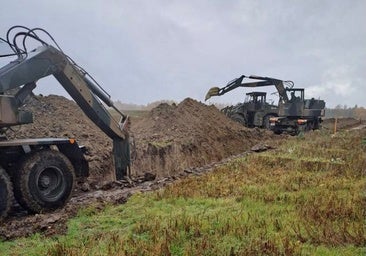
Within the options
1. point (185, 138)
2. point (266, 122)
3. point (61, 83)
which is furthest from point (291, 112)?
point (61, 83)

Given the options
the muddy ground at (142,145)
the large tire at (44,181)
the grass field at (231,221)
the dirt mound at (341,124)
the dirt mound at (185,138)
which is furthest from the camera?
the dirt mound at (341,124)

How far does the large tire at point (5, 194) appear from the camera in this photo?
6875 millimetres

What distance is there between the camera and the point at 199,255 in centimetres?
474

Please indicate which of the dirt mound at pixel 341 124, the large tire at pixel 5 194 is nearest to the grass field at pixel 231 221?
the large tire at pixel 5 194

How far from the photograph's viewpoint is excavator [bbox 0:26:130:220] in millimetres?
7355

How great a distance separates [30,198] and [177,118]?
493 inches

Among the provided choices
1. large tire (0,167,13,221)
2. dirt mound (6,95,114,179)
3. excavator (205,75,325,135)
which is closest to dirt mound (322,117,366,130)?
excavator (205,75,325,135)

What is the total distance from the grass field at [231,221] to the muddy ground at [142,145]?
688 mm

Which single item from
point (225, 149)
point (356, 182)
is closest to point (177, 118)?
point (225, 149)

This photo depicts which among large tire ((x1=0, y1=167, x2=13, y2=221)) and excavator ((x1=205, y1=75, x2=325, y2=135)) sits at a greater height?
excavator ((x1=205, y1=75, x2=325, y2=135))

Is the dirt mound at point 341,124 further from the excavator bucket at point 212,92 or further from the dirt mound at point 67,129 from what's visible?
the dirt mound at point 67,129

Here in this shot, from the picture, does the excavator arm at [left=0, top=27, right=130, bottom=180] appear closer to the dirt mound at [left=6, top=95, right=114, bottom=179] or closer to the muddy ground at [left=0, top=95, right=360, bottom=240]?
the muddy ground at [left=0, top=95, right=360, bottom=240]

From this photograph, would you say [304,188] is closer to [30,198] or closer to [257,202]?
[257,202]

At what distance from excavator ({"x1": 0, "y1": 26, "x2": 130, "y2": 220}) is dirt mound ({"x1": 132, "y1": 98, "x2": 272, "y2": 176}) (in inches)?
197
